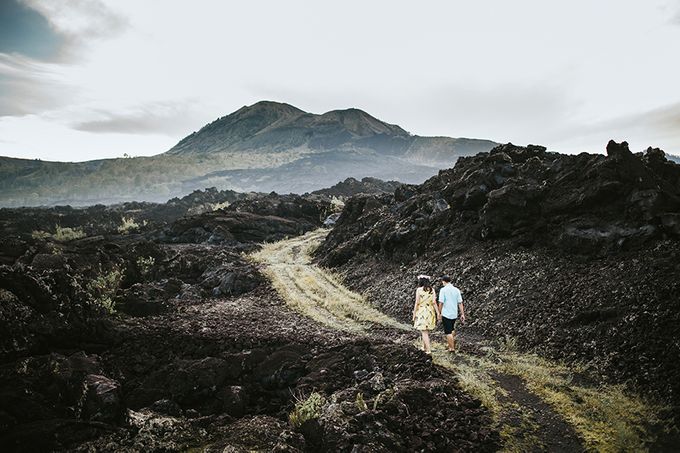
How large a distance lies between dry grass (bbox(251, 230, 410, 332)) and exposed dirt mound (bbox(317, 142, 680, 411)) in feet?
4.76

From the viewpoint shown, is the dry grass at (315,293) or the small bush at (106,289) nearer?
the small bush at (106,289)

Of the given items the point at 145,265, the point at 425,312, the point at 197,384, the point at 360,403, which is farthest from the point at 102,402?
the point at 145,265

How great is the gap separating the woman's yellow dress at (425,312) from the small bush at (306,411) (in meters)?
4.57

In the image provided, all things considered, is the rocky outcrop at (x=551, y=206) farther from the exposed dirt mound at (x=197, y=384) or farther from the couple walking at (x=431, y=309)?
the exposed dirt mound at (x=197, y=384)

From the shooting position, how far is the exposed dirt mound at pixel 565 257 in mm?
9633

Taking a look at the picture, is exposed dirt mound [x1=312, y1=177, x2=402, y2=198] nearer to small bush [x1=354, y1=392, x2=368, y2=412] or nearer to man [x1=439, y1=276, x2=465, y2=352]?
man [x1=439, y1=276, x2=465, y2=352]

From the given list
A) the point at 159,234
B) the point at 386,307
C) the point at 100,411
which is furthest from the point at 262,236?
the point at 100,411

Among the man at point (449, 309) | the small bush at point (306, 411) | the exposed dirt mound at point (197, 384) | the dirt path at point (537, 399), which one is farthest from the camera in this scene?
the man at point (449, 309)

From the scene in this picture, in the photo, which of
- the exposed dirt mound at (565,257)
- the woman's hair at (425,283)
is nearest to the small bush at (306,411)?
the woman's hair at (425,283)

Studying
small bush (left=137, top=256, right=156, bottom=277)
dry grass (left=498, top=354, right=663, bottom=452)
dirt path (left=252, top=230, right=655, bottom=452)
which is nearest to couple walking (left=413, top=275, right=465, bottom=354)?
dirt path (left=252, top=230, right=655, bottom=452)

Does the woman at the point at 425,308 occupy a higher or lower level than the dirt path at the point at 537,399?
higher

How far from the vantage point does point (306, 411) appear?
728 cm

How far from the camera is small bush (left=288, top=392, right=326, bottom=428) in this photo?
23.0 feet

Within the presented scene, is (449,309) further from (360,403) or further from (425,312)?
(360,403)
